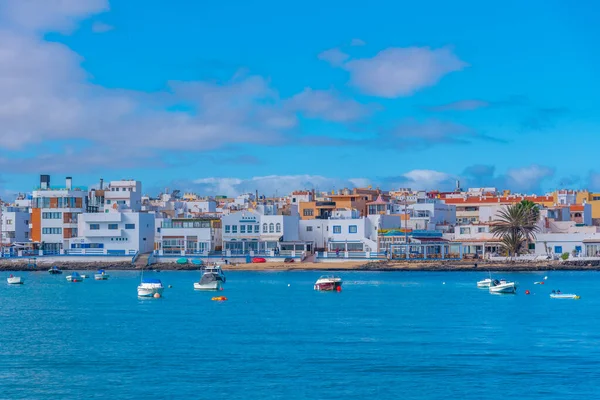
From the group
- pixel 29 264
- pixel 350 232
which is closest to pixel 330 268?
pixel 350 232

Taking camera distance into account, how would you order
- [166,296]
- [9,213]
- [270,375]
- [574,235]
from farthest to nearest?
[9,213] → [574,235] → [166,296] → [270,375]

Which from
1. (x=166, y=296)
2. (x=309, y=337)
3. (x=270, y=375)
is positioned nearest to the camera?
(x=270, y=375)

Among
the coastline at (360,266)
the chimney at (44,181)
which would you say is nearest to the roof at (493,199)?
the coastline at (360,266)

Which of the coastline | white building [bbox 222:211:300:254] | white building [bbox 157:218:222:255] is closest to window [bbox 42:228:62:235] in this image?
the coastline

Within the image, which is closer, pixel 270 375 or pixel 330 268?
pixel 270 375

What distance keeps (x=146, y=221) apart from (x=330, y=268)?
2472cm

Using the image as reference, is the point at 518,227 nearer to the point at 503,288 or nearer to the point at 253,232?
the point at 253,232

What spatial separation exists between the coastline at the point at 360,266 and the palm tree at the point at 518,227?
11.6 feet

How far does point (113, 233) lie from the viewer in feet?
413

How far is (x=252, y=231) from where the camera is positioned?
127125mm

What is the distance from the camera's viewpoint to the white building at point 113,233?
126 m

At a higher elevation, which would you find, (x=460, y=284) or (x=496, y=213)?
(x=496, y=213)

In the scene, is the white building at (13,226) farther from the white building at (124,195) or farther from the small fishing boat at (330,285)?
the small fishing boat at (330,285)

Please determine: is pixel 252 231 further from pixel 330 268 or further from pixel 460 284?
pixel 460 284
